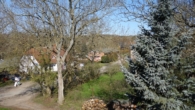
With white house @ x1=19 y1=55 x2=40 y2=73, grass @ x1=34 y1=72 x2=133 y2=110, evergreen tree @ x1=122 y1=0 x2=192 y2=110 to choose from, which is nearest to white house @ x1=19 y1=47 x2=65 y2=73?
white house @ x1=19 y1=55 x2=40 y2=73

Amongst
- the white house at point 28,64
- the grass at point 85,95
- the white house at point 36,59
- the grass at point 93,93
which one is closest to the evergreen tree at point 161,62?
the grass at point 85,95

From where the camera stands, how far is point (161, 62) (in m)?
6.37

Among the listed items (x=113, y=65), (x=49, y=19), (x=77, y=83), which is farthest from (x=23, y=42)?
(x=113, y=65)

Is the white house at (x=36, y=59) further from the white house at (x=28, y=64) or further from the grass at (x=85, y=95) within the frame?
the grass at (x=85, y=95)

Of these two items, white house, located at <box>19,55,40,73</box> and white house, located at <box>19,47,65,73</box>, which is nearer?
white house, located at <box>19,47,65,73</box>

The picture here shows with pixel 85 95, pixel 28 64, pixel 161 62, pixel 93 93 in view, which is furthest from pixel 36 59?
pixel 161 62

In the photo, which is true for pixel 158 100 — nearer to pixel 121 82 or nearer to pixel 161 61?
pixel 161 61

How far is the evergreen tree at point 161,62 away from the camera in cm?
641

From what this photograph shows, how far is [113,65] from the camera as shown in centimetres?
2295

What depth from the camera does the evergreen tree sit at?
21.0 ft

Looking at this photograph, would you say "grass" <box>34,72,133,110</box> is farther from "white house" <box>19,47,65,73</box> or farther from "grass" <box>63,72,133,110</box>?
"white house" <box>19,47,65,73</box>

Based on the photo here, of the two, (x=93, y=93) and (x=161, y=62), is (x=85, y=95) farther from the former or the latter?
(x=161, y=62)

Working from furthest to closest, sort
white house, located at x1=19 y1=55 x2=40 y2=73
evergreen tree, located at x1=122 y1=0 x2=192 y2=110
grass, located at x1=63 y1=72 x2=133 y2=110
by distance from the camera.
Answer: white house, located at x1=19 y1=55 x2=40 y2=73
grass, located at x1=63 y1=72 x2=133 y2=110
evergreen tree, located at x1=122 y1=0 x2=192 y2=110

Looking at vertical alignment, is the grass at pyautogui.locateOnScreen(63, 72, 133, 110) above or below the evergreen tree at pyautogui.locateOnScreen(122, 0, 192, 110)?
below
